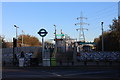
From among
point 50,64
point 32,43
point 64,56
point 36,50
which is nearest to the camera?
point 50,64

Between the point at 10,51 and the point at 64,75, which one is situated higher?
the point at 10,51

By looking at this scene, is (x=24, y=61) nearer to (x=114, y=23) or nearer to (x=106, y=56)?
(x=106, y=56)

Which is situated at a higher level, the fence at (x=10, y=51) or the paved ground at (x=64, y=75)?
the fence at (x=10, y=51)

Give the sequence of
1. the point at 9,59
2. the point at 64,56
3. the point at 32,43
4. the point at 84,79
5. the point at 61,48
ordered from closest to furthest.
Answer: the point at 84,79 → the point at 9,59 → the point at 64,56 → the point at 61,48 → the point at 32,43

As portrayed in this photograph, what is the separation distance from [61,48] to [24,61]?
3147 cm

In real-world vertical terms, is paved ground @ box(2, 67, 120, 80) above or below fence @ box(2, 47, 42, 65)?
below

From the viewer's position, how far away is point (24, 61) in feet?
117

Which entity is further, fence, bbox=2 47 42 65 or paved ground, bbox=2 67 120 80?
fence, bbox=2 47 42 65

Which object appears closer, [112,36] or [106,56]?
[106,56]

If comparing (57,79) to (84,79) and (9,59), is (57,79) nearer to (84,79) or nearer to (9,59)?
(84,79)

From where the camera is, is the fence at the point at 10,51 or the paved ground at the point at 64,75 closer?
the paved ground at the point at 64,75

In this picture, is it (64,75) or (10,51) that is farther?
(10,51)

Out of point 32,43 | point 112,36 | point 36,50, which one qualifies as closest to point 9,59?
point 36,50

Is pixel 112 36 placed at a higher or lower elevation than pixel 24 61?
higher
